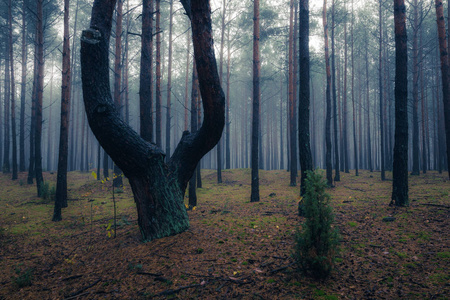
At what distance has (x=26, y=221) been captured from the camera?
7824 millimetres

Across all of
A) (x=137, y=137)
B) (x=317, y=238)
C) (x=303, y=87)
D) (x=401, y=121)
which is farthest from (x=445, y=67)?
(x=137, y=137)

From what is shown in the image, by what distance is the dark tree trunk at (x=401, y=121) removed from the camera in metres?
6.65

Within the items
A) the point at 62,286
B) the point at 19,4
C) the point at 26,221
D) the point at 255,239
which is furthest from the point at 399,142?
the point at 19,4

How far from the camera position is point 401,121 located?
6711mm

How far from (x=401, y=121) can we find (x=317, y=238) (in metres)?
5.46

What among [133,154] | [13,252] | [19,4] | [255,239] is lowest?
[13,252]

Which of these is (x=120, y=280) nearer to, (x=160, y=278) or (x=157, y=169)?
(x=160, y=278)

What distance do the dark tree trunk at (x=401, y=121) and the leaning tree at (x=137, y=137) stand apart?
549cm

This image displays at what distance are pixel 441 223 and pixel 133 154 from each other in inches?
268

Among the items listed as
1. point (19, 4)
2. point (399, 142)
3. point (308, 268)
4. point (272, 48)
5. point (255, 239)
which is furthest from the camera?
point (272, 48)

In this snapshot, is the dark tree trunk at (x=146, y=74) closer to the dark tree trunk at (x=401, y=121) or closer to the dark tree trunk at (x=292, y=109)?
the dark tree trunk at (x=401, y=121)

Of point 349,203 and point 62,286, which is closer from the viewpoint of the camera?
point 62,286

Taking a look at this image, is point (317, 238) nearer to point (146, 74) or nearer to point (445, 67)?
point (146, 74)

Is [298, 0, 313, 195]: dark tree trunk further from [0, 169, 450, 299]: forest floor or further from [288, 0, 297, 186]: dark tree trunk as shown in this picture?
[288, 0, 297, 186]: dark tree trunk
